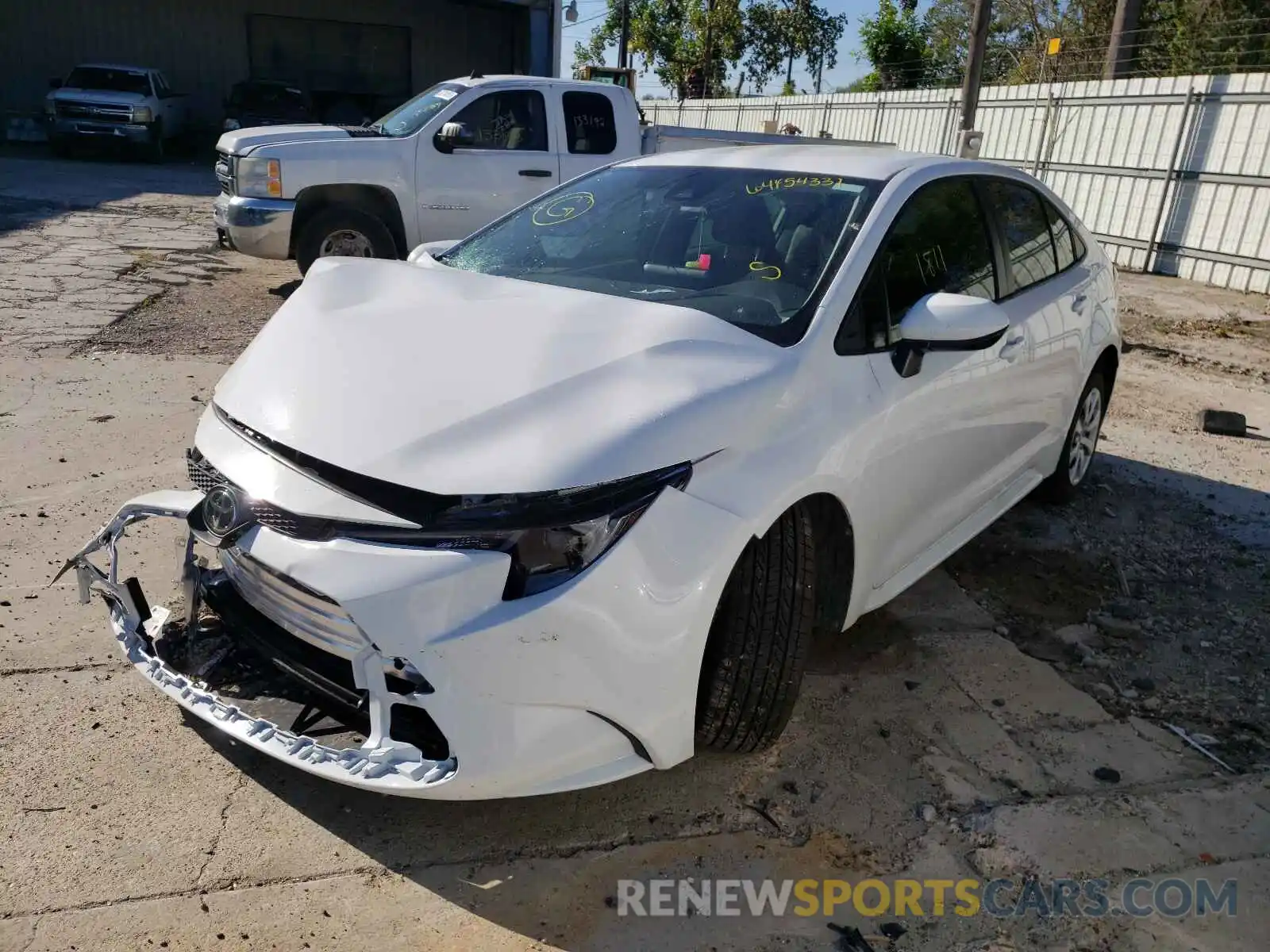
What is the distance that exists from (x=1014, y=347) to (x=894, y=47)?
3063 cm

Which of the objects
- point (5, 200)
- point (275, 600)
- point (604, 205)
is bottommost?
point (5, 200)

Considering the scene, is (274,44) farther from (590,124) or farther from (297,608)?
(297,608)

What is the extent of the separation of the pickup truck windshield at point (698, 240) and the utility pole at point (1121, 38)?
14.2 m

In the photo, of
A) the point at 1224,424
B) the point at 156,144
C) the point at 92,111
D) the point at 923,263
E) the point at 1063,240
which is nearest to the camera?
the point at 923,263

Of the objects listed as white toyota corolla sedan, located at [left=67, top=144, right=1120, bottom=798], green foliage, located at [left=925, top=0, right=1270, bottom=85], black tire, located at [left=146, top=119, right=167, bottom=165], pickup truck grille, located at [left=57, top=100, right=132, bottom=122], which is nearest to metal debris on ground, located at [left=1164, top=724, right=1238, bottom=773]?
white toyota corolla sedan, located at [left=67, top=144, right=1120, bottom=798]

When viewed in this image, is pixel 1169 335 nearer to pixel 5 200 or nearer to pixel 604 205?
pixel 604 205

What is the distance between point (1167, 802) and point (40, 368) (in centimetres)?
651

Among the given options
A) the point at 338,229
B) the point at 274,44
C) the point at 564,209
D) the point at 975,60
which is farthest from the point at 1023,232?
the point at 274,44

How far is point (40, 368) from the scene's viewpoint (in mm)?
6395

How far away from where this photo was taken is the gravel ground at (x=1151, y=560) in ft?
11.6

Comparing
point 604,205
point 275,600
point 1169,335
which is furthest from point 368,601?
point 1169,335

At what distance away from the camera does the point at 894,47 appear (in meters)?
31.0

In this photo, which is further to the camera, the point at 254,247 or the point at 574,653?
the point at 254,247

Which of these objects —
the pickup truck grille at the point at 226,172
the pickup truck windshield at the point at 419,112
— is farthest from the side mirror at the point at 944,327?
the pickup truck grille at the point at 226,172
